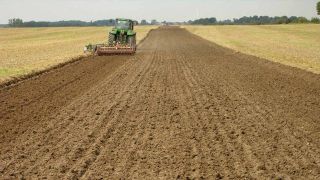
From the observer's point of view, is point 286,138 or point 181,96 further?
point 181,96

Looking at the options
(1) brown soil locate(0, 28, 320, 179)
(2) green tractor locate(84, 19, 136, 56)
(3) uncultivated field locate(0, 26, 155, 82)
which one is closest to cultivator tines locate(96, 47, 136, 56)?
(2) green tractor locate(84, 19, 136, 56)

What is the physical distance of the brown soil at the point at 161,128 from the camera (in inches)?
244

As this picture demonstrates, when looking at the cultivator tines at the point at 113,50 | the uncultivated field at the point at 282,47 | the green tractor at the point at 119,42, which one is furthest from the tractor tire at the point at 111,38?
the uncultivated field at the point at 282,47

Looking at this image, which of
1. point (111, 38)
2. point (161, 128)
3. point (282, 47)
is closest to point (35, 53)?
point (111, 38)

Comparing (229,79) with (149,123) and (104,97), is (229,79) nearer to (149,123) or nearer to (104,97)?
(104,97)

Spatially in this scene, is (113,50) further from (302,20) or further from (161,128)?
(302,20)

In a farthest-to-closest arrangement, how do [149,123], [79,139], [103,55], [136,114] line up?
1. [103,55]
2. [136,114]
3. [149,123]
4. [79,139]

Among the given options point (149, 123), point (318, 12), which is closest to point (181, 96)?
point (149, 123)

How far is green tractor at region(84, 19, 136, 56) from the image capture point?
994 inches

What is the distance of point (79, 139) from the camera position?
7629 millimetres

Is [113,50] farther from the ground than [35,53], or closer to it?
farther from the ground

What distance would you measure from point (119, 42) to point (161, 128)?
19.0m

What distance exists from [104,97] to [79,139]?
4.15 m

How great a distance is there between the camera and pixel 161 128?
8422mm
